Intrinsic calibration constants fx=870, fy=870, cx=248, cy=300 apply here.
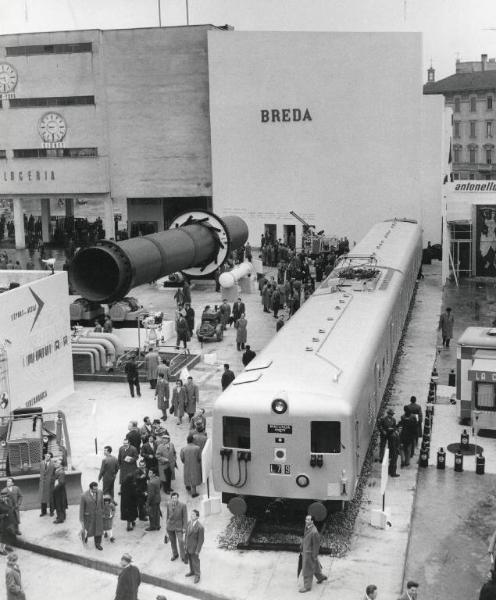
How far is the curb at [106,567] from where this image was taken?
12.7 metres

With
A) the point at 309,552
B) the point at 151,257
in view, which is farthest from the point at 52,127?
the point at 309,552

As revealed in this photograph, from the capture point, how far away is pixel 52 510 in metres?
15.5

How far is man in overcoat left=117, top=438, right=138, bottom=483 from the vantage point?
49.3 ft

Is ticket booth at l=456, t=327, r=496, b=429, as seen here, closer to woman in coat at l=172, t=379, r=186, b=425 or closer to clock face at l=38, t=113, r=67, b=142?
woman in coat at l=172, t=379, r=186, b=425

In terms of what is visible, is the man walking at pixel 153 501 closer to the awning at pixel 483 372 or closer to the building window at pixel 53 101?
the awning at pixel 483 372

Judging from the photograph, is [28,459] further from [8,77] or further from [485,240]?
[8,77]

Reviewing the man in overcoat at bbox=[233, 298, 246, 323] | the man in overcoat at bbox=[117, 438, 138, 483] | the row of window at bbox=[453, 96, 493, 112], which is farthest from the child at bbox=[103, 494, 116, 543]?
the row of window at bbox=[453, 96, 493, 112]

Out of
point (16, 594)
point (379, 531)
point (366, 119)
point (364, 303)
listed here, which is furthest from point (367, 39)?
point (16, 594)

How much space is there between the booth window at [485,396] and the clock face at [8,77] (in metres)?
37.8

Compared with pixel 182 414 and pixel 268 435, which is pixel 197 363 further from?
pixel 268 435

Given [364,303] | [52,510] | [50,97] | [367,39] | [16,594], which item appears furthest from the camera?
[50,97]

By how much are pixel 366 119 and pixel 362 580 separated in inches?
1350

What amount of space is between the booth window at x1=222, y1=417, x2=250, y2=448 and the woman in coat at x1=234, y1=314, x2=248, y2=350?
41.7ft

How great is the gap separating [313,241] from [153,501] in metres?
29.3
